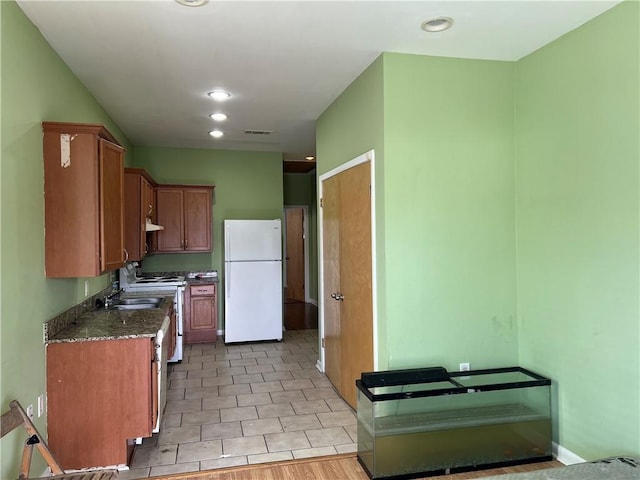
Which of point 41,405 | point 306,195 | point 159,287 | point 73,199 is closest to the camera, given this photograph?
point 41,405

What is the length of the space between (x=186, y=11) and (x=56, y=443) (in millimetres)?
2605

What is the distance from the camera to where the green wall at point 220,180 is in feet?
20.6

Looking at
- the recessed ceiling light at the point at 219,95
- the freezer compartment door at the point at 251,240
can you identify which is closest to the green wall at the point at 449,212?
the recessed ceiling light at the point at 219,95

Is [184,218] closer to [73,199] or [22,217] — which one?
[73,199]

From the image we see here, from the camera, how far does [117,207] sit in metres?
3.17

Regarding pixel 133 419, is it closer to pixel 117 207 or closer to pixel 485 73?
pixel 117 207

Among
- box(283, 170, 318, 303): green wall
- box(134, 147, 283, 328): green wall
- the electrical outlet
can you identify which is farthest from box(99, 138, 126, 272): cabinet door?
box(283, 170, 318, 303): green wall

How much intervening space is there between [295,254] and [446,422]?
7.53 meters

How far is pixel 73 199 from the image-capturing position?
2.74 metres

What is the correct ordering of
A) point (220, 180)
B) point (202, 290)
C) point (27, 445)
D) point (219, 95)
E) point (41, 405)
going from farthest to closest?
1. point (220, 180)
2. point (202, 290)
3. point (219, 95)
4. point (41, 405)
5. point (27, 445)

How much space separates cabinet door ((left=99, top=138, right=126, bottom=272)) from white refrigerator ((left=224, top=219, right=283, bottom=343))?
2599 mm

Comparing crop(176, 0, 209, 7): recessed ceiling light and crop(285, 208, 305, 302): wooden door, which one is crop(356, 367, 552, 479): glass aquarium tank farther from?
crop(285, 208, 305, 302): wooden door

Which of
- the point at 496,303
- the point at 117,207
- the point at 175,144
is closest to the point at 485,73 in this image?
the point at 496,303

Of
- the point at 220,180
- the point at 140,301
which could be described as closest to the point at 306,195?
the point at 220,180
